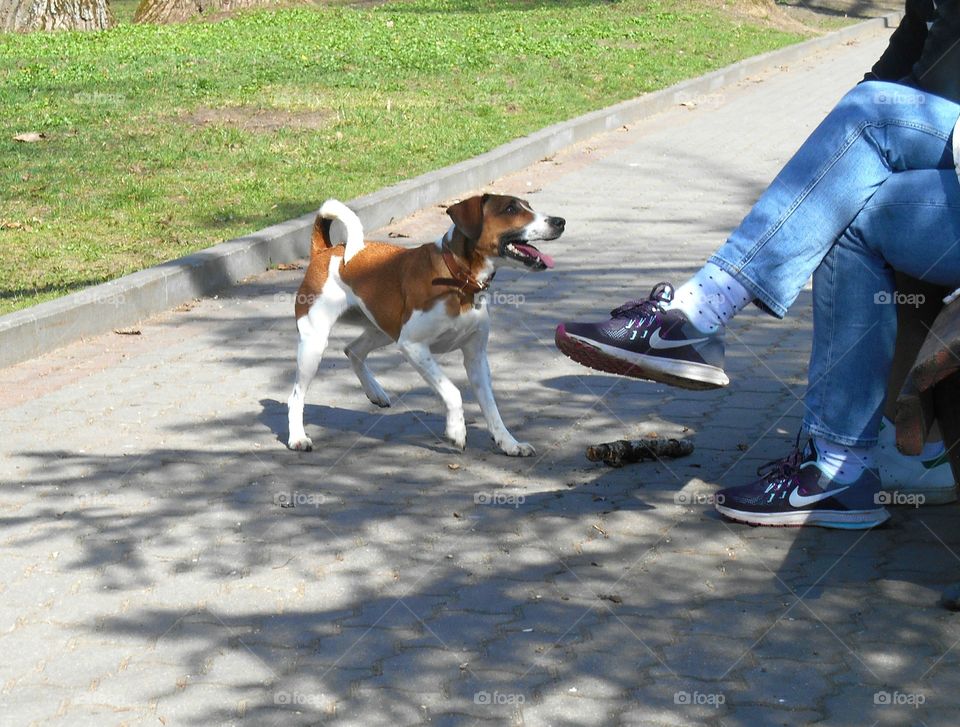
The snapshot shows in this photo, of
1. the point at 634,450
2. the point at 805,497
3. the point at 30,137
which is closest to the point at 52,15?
the point at 30,137

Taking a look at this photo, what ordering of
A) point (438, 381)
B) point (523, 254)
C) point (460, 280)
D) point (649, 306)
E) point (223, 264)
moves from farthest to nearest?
point (223, 264), point (438, 381), point (460, 280), point (523, 254), point (649, 306)

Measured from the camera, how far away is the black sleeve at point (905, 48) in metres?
4.73

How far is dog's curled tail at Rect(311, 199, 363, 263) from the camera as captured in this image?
232 inches

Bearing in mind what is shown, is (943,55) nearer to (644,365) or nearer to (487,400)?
(644,365)

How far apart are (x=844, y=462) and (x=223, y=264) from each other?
4.94 m

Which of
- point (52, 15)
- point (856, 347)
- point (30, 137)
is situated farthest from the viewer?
point (52, 15)

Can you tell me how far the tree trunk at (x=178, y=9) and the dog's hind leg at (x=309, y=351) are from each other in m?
18.4

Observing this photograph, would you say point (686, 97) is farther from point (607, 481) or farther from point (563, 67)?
point (607, 481)

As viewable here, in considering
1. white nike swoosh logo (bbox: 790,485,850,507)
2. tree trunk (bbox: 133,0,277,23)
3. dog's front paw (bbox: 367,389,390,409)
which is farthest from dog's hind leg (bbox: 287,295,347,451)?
tree trunk (bbox: 133,0,277,23)

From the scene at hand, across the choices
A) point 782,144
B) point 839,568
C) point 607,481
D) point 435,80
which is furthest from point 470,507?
point 435,80

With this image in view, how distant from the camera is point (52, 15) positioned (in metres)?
21.6

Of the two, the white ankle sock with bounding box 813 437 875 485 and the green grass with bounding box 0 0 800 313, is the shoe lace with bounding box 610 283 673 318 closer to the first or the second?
the white ankle sock with bounding box 813 437 875 485

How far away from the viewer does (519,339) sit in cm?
757

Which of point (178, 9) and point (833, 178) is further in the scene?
point (178, 9)
